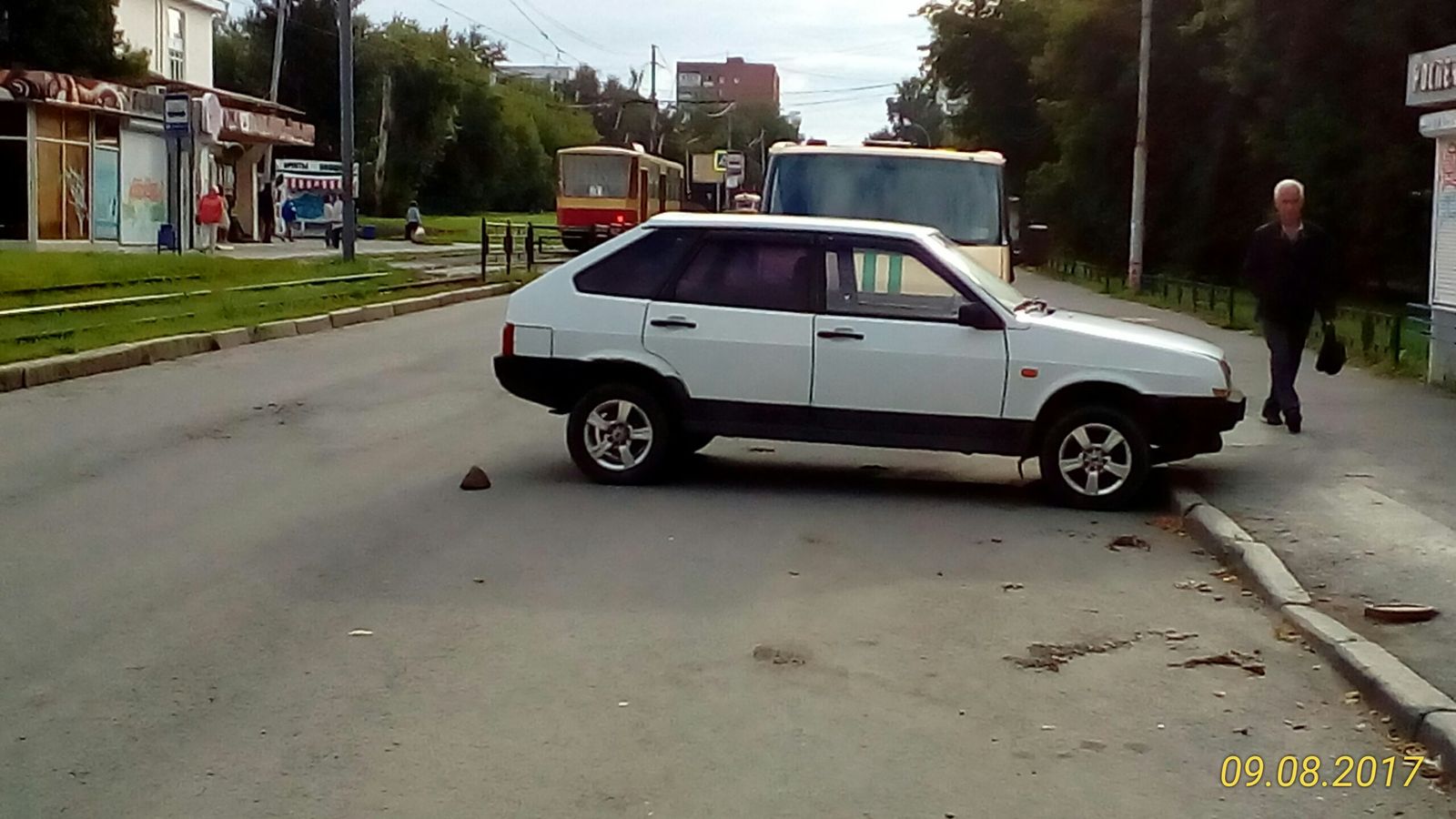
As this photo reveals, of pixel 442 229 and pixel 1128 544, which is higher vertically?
pixel 442 229

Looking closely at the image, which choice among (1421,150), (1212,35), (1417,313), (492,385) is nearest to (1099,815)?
(492,385)

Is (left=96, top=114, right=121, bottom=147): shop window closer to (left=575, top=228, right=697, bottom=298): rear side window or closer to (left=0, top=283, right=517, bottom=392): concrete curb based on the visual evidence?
(left=0, top=283, right=517, bottom=392): concrete curb

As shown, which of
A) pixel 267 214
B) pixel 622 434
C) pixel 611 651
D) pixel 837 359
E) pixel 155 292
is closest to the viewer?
pixel 611 651

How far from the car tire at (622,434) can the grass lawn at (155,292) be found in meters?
7.32

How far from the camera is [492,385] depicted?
1653 centimetres

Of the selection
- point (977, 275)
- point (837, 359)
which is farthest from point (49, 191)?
point (977, 275)

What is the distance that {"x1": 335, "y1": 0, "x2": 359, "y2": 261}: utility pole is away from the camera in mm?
A: 31094

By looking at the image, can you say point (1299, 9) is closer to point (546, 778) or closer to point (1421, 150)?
point (1421, 150)

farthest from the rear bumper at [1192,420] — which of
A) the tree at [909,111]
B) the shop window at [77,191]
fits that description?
the tree at [909,111]

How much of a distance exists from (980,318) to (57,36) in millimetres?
37482

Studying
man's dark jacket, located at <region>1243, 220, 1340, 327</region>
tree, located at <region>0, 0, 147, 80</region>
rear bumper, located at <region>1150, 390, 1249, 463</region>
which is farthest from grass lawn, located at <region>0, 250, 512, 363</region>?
tree, located at <region>0, 0, 147, 80</region>

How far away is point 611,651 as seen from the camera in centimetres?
694

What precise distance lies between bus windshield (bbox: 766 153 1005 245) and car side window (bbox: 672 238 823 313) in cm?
467

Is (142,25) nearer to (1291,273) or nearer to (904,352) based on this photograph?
(1291,273)
